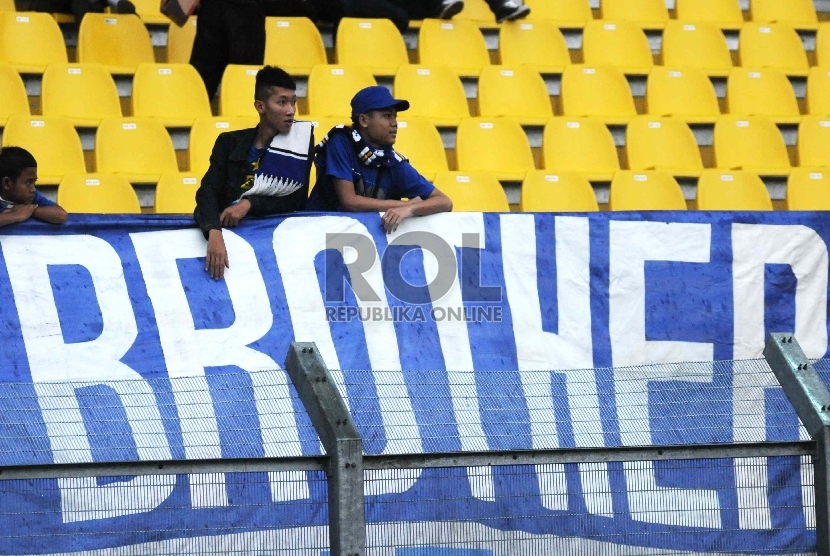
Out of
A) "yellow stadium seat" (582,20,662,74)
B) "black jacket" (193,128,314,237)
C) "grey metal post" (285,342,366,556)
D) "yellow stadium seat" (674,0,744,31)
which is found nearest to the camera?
"grey metal post" (285,342,366,556)

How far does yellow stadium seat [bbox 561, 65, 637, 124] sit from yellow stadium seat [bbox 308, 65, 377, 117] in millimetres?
1361

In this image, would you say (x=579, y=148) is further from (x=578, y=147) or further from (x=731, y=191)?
(x=731, y=191)

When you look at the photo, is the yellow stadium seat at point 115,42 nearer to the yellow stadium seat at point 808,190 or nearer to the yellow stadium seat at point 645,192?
the yellow stadium seat at point 645,192

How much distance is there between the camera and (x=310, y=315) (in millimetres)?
5301

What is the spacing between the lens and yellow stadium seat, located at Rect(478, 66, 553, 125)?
8.19 meters

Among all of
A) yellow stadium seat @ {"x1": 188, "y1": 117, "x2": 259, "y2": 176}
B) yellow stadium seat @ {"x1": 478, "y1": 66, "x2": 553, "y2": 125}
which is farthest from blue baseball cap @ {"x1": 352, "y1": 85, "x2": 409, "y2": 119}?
yellow stadium seat @ {"x1": 478, "y1": 66, "x2": 553, "y2": 125}

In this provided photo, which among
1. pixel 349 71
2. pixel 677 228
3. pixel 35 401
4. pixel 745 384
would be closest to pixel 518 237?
pixel 677 228

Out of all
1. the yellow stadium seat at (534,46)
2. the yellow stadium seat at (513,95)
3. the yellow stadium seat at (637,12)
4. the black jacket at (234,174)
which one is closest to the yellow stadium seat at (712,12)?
the yellow stadium seat at (637,12)

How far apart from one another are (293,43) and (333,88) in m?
0.71

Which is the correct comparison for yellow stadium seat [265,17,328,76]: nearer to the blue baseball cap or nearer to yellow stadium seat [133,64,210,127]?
yellow stadium seat [133,64,210,127]

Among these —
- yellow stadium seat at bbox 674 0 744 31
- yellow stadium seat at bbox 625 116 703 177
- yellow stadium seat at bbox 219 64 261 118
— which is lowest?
yellow stadium seat at bbox 625 116 703 177

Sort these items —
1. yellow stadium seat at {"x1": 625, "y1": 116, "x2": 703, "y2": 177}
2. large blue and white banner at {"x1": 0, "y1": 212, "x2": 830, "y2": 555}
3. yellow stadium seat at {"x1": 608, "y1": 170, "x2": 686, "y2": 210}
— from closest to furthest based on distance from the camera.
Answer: large blue and white banner at {"x1": 0, "y1": 212, "x2": 830, "y2": 555} → yellow stadium seat at {"x1": 608, "y1": 170, "x2": 686, "y2": 210} → yellow stadium seat at {"x1": 625, "y1": 116, "x2": 703, "y2": 177}

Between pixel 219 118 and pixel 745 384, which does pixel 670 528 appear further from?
pixel 219 118

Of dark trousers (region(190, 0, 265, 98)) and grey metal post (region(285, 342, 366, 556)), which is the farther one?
dark trousers (region(190, 0, 265, 98))
